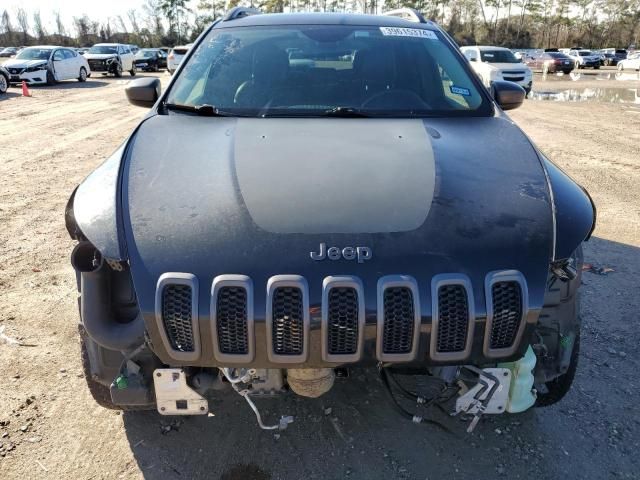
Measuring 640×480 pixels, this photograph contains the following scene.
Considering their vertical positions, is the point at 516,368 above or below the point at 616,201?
above

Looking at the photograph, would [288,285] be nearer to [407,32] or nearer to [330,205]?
[330,205]

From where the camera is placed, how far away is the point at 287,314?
1826mm

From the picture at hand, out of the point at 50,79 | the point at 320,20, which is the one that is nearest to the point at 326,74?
the point at 320,20

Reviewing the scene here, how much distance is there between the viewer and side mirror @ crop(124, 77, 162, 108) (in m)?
3.47

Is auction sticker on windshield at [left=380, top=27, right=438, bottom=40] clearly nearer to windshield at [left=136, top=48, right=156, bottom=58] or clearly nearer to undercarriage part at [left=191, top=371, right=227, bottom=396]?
undercarriage part at [left=191, top=371, right=227, bottom=396]

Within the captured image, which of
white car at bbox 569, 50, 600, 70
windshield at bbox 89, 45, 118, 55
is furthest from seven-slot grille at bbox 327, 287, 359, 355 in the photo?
white car at bbox 569, 50, 600, 70

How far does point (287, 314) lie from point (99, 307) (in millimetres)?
745

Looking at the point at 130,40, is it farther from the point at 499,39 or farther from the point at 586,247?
the point at 586,247

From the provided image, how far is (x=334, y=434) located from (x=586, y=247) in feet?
11.6

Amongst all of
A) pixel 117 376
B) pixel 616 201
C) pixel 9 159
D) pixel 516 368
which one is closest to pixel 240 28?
pixel 117 376

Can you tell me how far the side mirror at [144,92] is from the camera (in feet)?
11.4

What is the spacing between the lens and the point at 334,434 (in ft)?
8.61

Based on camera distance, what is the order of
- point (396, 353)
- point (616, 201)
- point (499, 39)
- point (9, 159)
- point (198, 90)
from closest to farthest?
point (396, 353) < point (198, 90) < point (616, 201) < point (9, 159) < point (499, 39)

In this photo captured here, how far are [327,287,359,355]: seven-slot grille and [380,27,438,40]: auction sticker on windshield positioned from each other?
91.3 inches
